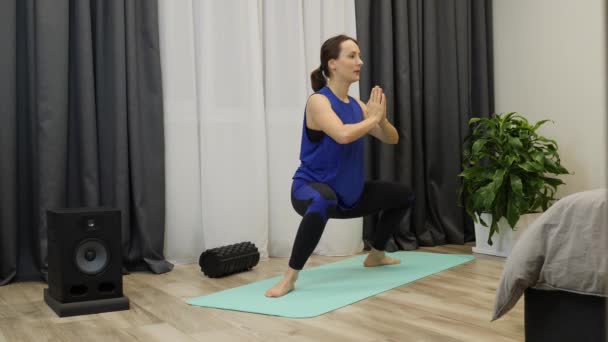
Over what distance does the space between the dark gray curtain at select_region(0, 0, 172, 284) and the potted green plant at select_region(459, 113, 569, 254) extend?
1.74 meters

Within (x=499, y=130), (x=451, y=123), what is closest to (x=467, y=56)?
(x=451, y=123)

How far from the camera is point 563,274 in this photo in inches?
61.6

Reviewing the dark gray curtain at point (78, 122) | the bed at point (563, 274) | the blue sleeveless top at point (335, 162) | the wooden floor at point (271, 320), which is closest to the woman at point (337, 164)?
the blue sleeveless top at point (335, 162)

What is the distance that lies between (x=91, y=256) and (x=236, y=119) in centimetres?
134

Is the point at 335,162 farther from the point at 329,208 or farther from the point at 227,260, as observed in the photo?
the point at 227,260

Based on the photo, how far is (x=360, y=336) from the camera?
1.94 metres

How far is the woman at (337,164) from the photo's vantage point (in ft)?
8.42

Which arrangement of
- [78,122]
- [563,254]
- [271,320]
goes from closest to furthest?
1. [563,254]
2. [271,320]
3. [78,122]

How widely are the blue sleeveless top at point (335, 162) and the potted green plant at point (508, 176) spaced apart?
94 cm

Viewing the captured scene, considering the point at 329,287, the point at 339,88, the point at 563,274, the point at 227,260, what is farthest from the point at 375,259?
the point at 563,274

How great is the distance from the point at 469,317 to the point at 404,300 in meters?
0.34

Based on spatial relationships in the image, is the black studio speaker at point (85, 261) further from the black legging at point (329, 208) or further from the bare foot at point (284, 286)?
the black legging at point (329, 208)

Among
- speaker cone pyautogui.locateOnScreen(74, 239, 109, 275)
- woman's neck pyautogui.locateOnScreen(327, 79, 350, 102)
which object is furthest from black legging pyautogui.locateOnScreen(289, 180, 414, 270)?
speaker cone pyautogui.locateOnScreen(74, 239, 109, 275)

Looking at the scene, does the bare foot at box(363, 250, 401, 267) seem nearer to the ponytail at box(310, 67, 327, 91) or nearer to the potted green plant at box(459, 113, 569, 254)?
the potted green plant at box(459, 113, 569, 254)
